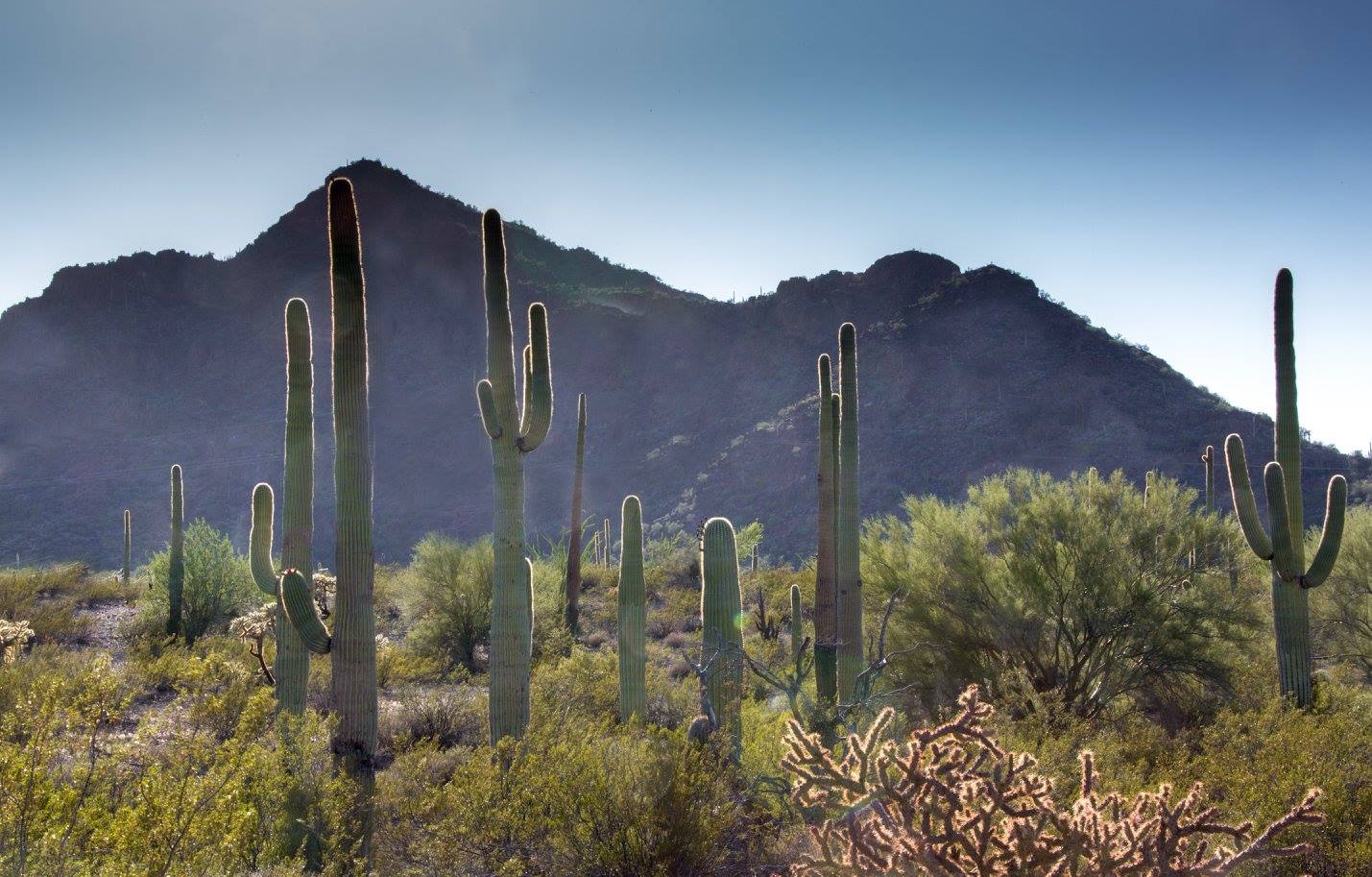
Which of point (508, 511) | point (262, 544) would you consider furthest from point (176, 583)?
point (508, 511)

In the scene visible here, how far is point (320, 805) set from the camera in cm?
596

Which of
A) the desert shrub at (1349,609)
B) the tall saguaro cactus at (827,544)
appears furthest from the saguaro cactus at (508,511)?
the desert shrub at (1349,609)

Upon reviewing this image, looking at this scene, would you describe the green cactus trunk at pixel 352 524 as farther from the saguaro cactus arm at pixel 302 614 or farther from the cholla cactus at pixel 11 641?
the cholla cactus at pixel 11 641

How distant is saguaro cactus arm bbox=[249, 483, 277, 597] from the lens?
918cm

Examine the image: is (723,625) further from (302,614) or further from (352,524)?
(302,614)

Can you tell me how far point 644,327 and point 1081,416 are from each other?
38.1 meters

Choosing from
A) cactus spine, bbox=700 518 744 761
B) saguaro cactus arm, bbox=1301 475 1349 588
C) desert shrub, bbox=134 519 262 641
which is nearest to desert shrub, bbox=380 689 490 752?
cactus spine, bbox=700 518 744 761

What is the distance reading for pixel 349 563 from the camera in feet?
23.5

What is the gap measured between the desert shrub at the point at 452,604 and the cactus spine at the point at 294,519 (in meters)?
6.39

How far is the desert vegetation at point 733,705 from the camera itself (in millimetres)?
3166

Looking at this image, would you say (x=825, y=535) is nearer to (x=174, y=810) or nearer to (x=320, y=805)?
(x=320, y=805)

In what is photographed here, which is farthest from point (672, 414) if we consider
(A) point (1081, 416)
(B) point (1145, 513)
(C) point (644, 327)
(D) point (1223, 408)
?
(B) point (1145, 513)

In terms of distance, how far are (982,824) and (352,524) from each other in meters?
5.67

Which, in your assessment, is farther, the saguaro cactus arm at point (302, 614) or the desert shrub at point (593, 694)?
the desert shrub at point (593, 694)
